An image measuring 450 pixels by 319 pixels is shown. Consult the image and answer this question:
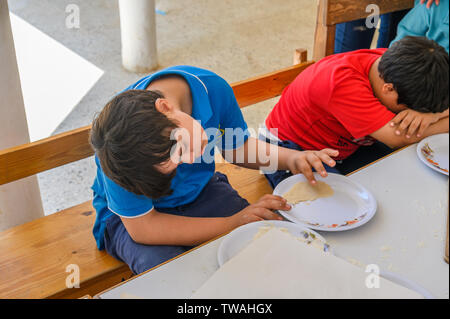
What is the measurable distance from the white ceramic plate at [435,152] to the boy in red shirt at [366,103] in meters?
0.03

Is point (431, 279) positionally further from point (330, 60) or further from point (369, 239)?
point (330, 60)

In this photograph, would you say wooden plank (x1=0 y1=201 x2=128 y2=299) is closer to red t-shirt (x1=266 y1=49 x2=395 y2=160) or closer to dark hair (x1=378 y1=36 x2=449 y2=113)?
red t-shirt (x1=266 y1=49 x2=395 y2=160)

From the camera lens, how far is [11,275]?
3.79ft

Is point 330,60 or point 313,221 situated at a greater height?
point 330,60

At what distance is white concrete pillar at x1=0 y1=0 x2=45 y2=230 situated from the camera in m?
1.45

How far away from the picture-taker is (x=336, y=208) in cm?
97

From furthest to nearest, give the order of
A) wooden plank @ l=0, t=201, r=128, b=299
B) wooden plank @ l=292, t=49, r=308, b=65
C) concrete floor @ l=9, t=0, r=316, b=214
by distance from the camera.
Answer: concrete floor @ l=9, t=0, r=316, b=214 → wooden plank @ l=292, t=49, r=308, b=65 → wooden plank @ l=0, t=201, r=128, b=299

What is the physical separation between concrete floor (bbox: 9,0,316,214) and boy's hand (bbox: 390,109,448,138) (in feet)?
4.88

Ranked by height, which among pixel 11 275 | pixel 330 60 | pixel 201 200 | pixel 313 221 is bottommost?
pixel 11 275

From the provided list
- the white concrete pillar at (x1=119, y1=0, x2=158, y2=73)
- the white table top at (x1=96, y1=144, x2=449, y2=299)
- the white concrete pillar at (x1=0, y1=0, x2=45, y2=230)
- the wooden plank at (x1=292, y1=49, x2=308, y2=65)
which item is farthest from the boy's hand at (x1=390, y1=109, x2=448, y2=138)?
the white concrete pillar at (x1=119, y1=0, x2=158, y2=73)

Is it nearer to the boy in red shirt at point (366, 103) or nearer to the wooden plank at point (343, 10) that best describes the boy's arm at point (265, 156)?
the boy in red shirt at point (366, 103)

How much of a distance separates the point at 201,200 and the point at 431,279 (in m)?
0.63

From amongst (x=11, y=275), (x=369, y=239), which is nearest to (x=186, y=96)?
(x=369, y=239)

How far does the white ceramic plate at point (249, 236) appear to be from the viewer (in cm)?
81
